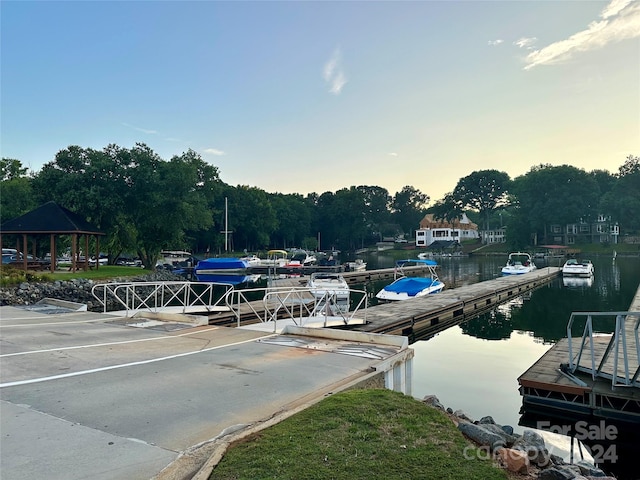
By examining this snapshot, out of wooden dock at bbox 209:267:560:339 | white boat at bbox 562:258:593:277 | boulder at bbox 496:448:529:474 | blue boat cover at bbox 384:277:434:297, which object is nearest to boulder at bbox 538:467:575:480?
boulder at bbox 496:448:529:474

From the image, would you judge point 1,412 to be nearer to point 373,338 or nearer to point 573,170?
point 373,338

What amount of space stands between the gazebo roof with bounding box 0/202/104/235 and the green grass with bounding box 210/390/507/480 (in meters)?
30.6

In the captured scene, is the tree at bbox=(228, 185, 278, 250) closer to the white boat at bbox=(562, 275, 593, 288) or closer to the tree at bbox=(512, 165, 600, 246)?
the white boat at bbox=(562, 275, 593, 288)

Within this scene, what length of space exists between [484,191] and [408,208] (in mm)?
22871

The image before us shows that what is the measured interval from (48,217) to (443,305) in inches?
1050

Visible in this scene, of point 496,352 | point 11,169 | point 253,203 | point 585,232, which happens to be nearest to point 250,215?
point 253,203

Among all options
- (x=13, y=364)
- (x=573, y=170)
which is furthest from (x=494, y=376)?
(x=573, y=170)

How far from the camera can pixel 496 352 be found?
16469 millimetres

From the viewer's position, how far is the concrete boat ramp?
4.48 m

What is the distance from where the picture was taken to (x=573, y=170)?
92312 millimetres

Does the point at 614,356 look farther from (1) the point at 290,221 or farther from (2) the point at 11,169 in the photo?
(1) the point at 290,221

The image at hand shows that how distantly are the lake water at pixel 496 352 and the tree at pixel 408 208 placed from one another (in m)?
96.2

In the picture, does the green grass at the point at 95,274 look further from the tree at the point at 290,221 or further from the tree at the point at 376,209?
the tree at the point at 376,209

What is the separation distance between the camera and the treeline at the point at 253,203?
132 feet
